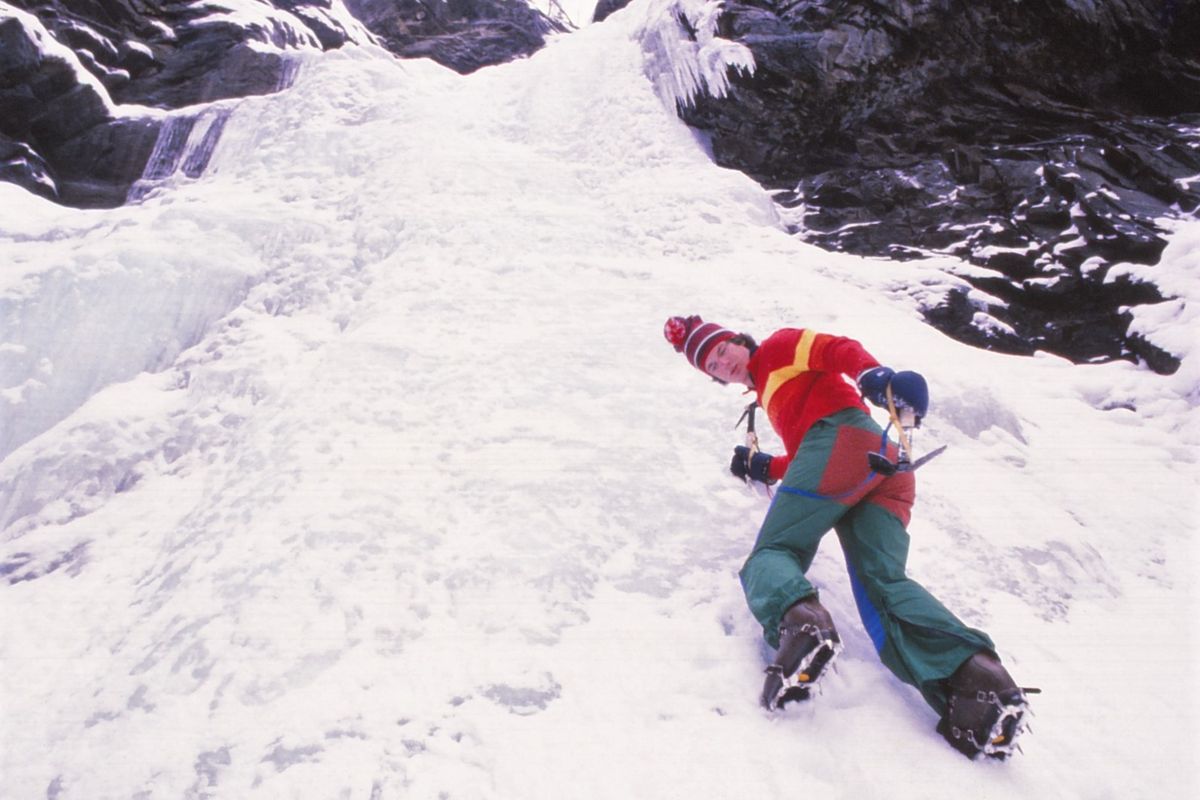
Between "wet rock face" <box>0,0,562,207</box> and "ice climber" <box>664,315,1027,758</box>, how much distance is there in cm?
1168

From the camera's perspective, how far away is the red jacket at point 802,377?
2.27m

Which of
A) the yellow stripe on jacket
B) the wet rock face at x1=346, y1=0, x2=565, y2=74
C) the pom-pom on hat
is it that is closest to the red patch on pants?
the yellow stripe on jacket

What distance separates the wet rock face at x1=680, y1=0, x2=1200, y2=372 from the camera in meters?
6.44

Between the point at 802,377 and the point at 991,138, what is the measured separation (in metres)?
8.00

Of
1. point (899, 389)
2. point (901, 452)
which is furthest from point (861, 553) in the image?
point (899, 389)

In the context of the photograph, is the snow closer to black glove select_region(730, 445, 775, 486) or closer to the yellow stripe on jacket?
black glove select_region(730, 445, 775, 486)

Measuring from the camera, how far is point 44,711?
2.13m

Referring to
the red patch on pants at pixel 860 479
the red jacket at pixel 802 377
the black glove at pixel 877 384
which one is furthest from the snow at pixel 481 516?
the black glove at pixel 877 384

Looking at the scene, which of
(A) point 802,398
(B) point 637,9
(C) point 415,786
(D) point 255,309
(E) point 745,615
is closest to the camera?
(C) point 415,786

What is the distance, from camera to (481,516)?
271 centimetres

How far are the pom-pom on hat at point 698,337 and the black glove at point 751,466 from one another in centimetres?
52

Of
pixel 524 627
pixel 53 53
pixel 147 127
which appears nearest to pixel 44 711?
pixel 524 627

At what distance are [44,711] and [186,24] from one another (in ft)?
50.9

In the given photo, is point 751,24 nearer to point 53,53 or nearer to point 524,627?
point 524,627
